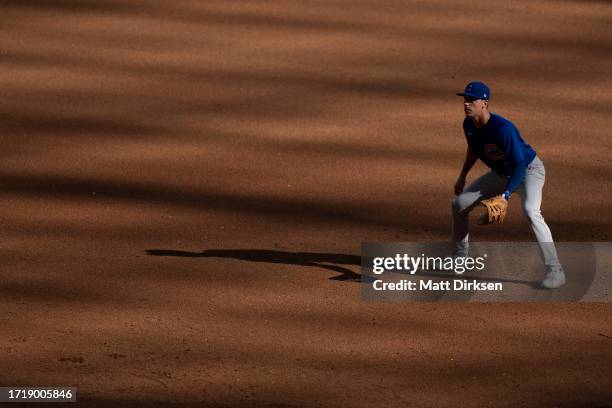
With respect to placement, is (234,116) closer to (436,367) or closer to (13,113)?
(13,113)

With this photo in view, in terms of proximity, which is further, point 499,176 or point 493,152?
point 499,176

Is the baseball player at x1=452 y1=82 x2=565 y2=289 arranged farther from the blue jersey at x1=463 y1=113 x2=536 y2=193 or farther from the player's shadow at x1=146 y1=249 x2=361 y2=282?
the player's shadow at x1=146 y1=249 x2=361 y2=282

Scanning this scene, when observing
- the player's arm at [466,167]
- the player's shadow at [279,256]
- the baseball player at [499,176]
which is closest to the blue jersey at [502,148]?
the baseball player at [499,176]

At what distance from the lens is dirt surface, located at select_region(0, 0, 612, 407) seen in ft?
21.4

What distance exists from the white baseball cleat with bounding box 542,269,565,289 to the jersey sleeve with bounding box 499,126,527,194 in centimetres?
58

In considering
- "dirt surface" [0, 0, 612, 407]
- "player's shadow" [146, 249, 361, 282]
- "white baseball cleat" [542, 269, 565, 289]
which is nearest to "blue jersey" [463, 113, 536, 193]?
"white baseball cleat" [542, 269, 565, 289]

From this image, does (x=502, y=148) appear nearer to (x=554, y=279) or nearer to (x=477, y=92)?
(x=477, y=92)

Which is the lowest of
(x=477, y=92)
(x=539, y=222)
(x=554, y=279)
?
(x=554, y=279)

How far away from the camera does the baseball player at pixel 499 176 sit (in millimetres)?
7273

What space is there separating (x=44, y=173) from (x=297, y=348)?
12.5 ft

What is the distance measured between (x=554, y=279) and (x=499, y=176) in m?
0.68

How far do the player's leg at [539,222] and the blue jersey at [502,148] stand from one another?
10cm

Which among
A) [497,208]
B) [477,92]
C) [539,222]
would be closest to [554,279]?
[539,222]

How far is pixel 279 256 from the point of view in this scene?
8.23 metres
